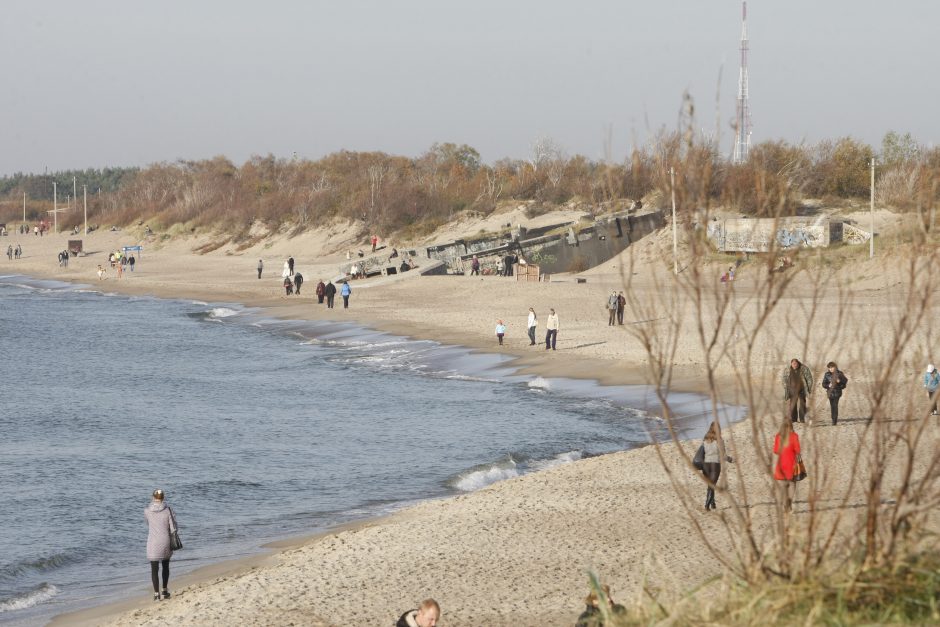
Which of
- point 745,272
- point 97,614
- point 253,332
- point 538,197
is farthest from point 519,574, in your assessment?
point 538,197

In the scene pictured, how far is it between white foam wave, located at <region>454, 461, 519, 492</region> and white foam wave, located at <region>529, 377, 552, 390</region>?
7903 millimetres

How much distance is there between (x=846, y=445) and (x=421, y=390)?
43.8 feet

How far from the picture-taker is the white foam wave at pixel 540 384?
28814mm

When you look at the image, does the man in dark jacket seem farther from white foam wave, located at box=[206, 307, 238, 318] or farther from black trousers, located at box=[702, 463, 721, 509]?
black trousers, located at box=[702, 463, 721, 509]

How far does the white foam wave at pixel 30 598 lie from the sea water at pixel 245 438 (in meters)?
0.03

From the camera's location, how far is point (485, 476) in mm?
20172

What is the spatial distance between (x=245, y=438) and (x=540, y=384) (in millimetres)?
7687

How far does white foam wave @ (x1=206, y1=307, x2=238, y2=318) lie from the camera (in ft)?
168

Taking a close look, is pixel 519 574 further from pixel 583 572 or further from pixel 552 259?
pixel 552 259

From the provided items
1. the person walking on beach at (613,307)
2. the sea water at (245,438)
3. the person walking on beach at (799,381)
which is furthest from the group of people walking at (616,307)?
the person walking on beach at (799,381)

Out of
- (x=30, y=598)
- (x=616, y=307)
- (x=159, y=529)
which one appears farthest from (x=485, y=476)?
(x=616, y=307)

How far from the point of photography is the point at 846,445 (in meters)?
18.6

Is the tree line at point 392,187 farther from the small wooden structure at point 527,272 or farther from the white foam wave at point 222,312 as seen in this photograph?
the white foam wave at point 222,312

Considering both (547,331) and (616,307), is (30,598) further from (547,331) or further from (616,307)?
(616,307)
